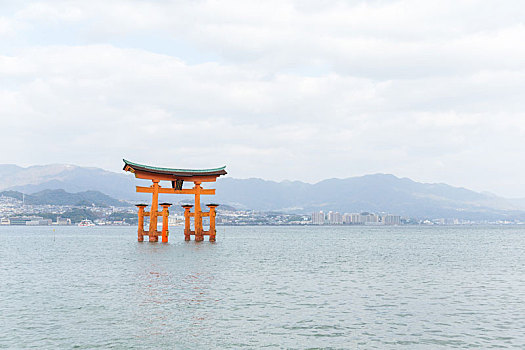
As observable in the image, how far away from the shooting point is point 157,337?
641 inches

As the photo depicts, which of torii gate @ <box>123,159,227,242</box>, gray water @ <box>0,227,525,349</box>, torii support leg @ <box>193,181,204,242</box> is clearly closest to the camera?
gray water @ <box>0,227,525,349</box>

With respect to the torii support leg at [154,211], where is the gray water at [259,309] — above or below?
below

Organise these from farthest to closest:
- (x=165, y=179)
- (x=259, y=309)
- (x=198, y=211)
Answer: (x=198, y=211), (x=165, y=179), (x=259, y=309)

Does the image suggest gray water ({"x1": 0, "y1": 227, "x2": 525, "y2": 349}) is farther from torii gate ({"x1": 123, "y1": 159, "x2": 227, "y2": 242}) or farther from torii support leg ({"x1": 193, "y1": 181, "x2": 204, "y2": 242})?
torii support leg ({"x1": 193, "y1": 181, "x2": 204, "y2": 242})

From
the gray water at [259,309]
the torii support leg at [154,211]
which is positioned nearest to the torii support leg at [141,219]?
the torii support leg at [154,211]

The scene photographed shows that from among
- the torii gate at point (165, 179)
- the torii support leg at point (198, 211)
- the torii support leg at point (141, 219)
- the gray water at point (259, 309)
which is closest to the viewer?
the gray water at point (259, 309)

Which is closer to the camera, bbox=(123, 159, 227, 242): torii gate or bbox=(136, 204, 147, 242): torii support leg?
bbox=(123, 159, 227, 242): torii gate

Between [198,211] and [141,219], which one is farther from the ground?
[198,211]

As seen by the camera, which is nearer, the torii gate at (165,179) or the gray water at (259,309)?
the gray water at (259,309)

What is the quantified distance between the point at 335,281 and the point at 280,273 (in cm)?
558

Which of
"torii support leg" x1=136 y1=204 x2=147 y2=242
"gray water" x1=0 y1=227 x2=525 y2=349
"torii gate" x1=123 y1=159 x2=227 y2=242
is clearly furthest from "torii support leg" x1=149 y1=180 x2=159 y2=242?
"gray water" x1=0 y1=227 x2=525 y2=349

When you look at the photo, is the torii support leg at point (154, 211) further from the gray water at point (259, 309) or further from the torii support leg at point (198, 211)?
the gray water at point (259, 309)

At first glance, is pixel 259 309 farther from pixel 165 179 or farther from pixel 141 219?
pixel 141 219

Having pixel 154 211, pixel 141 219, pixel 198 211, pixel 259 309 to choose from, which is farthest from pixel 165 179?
pixel 259 309
